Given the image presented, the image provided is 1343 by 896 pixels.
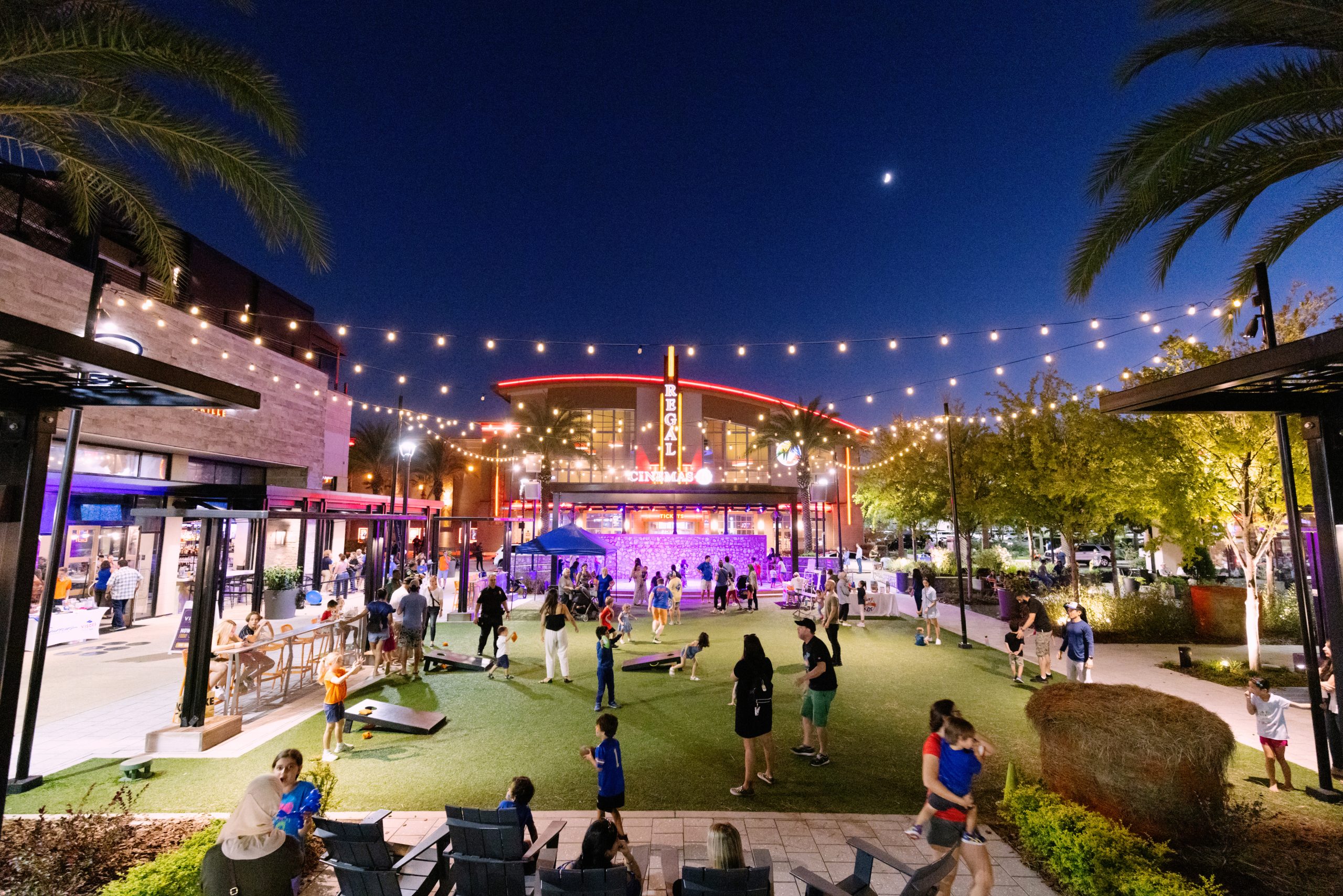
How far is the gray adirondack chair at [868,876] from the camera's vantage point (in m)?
3.83

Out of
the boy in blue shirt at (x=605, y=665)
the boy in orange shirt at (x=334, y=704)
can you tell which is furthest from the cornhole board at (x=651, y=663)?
the boy in orange shirt at (x=334, y=704)

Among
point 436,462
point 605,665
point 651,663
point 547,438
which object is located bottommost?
point 651,663

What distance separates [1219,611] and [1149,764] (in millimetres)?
13602

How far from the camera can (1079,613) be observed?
33.3ft

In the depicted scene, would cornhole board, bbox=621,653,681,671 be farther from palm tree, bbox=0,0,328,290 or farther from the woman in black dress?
palm tree, bbox=0,0,328,290

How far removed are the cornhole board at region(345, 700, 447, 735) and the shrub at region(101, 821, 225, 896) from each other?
12.9 feet

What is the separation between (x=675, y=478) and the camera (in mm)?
30016

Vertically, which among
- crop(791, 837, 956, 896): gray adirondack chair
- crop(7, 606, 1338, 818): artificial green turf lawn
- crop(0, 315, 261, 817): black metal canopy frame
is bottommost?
crop(7, 606, 1338, 818): artificial green turf lawn

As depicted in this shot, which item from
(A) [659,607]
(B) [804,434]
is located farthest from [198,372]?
(B) [804,434]

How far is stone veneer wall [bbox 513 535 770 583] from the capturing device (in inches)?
1026

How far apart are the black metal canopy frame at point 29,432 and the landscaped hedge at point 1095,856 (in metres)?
7.41

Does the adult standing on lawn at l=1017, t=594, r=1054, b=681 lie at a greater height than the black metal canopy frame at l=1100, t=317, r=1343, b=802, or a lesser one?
lesser

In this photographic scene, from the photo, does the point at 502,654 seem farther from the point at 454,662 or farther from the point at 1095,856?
the point at 1095,856

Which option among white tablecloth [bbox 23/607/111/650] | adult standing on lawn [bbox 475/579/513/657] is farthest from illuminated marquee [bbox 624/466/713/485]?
white tablecloth [bbox 23/607/111/650]
